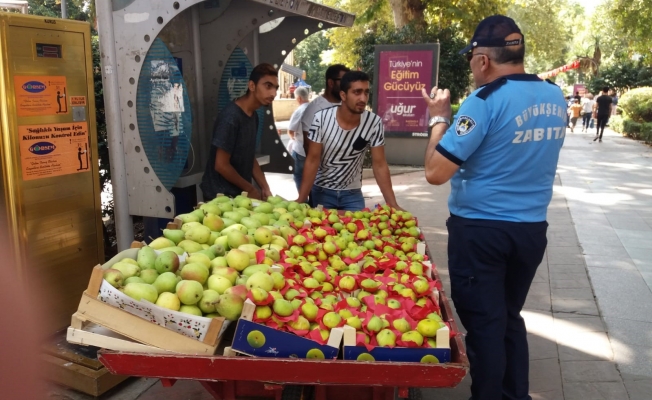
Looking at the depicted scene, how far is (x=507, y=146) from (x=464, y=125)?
0.87ft

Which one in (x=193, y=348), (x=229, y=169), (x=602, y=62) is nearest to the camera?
(x=193, y=348)

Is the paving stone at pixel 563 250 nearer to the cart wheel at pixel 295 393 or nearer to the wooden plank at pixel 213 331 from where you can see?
the cart wheel at pixel 295 393

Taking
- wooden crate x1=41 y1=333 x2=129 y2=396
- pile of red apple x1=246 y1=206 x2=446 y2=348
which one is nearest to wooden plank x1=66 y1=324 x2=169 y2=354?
pile of red apple x1=246 y1=206 x2=446 y2=348

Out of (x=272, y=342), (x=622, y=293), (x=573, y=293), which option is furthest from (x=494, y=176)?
(x=622, y=293)

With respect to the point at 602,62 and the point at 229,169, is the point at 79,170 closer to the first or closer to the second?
the point at 229,169

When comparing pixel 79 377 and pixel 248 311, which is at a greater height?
pixel 248 311

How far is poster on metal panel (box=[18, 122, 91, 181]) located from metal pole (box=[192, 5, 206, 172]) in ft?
5.68

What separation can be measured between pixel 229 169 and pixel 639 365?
143 inches

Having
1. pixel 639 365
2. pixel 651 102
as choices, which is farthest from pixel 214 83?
pixel 651 102

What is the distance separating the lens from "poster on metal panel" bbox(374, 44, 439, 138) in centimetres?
1215

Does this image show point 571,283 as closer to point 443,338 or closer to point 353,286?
point 353,286

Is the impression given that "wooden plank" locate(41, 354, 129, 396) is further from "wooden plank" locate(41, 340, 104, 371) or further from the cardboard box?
the cardboard box

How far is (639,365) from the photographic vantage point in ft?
14.1

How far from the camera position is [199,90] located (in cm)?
582
